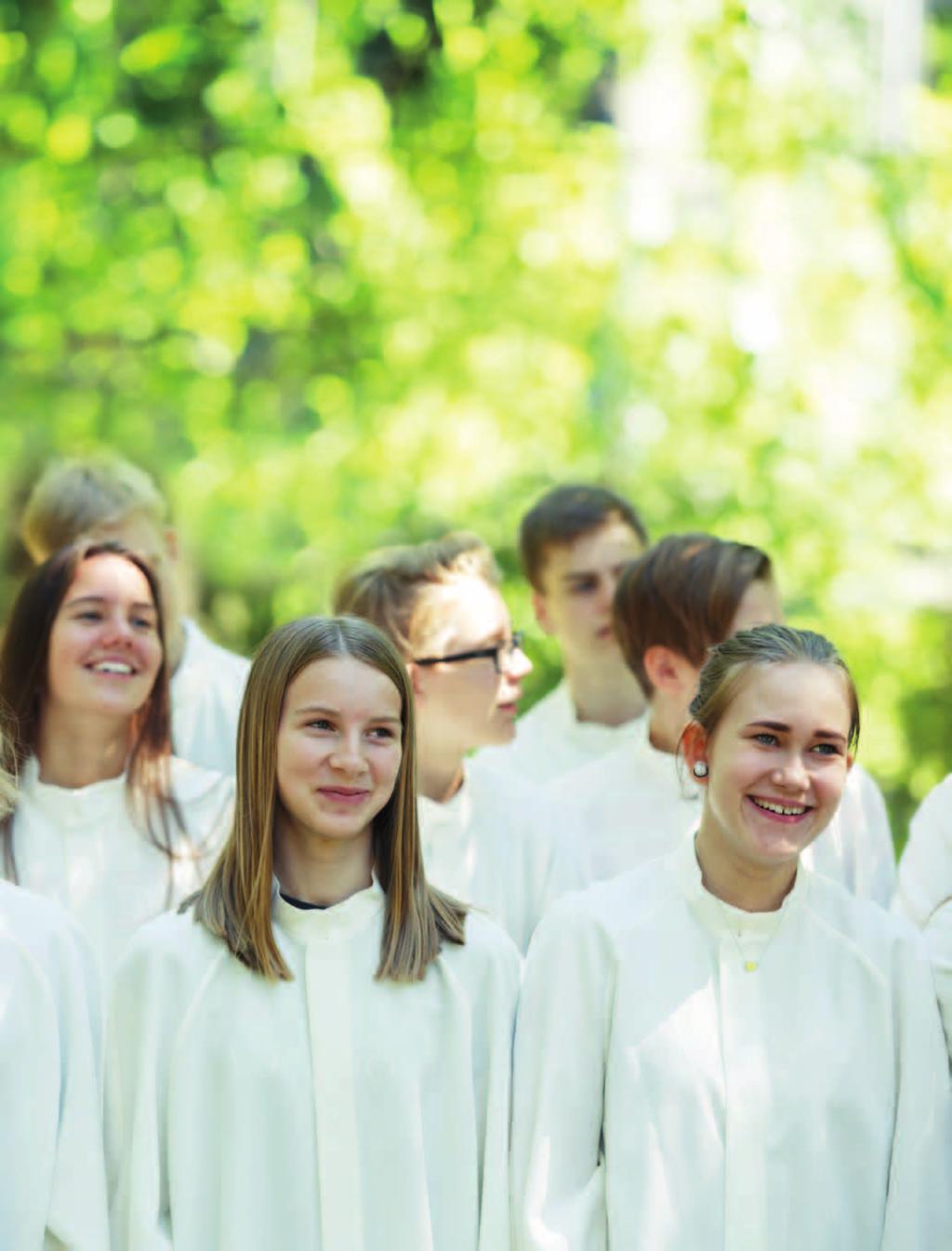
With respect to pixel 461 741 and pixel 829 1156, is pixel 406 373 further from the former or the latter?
pixel 829 1156

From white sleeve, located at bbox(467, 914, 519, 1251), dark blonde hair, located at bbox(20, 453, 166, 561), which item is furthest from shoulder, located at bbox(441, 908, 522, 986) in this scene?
dark blonde hair, located at bbox(20, 453, 166, 561)

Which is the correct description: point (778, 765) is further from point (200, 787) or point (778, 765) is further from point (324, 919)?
point (200, 787)

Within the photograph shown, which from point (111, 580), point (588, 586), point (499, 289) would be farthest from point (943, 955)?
point (499, 289)

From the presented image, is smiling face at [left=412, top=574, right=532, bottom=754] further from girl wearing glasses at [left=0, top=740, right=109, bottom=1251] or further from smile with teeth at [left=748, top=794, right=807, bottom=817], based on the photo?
girl wearing glasses at [left=0, top=740, right=109, bottom=1251]

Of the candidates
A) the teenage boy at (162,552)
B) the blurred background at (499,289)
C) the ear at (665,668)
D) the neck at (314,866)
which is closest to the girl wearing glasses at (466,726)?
the ear at (665,668)

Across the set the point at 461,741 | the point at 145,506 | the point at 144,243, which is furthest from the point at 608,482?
the point at 461,741

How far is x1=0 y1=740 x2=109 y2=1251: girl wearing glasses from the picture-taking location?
10.3 feet

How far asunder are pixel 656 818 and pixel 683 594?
0.55m

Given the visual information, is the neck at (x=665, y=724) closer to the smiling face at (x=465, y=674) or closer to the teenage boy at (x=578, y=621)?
the smiling face at (x=465, y=674)

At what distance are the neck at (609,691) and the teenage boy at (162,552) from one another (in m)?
0.98

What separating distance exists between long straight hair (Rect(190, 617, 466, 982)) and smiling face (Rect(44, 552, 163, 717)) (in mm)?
791

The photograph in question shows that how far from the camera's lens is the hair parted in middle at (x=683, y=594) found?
4.44 metres

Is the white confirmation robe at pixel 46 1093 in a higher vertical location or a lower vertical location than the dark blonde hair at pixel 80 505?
lower

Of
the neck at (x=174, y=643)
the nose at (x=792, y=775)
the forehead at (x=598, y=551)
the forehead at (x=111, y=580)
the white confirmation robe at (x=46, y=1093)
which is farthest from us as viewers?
the forehead at (x=598, y=551)
